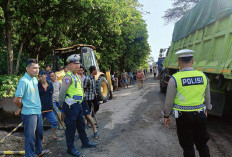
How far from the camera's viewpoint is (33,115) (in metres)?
3.27

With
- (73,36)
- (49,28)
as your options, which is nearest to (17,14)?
(49,28)

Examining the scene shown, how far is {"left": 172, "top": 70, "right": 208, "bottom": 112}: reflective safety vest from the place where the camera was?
9.04ft

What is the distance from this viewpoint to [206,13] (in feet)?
19.5

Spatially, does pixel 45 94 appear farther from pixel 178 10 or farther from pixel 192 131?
pixel 178 10

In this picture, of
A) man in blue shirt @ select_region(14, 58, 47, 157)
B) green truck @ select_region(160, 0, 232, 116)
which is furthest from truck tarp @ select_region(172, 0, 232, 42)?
man in blue shirt @ select_region(14, 58, 47, 157)

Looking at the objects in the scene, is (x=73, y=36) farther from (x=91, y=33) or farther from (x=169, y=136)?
(x=169, y=136)

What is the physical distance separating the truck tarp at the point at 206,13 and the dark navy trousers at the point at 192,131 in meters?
3.13

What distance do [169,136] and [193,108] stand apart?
2161 mm

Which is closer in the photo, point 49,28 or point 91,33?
point 49,28

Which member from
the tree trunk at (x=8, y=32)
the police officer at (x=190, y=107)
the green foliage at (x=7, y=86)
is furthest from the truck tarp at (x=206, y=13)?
the tree trunk at (x=8, y=32)

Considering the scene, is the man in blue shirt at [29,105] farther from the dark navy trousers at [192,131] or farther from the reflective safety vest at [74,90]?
the dark navy trousers at [192,131]

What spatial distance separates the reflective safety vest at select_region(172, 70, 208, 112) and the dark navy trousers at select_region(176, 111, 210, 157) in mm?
100

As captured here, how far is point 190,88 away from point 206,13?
13.8ft

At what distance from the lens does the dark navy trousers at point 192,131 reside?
274cm
